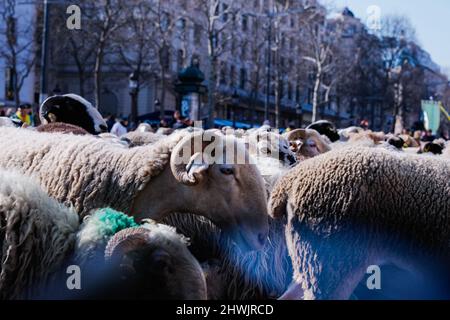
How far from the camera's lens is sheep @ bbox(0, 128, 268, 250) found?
143 inches

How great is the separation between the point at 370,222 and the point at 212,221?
3.11 ft

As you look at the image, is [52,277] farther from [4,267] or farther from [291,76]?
[291,76]

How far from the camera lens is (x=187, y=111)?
16.5m

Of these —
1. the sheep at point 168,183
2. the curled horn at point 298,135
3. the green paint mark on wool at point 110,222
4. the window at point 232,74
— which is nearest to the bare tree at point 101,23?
the window at point 232,74

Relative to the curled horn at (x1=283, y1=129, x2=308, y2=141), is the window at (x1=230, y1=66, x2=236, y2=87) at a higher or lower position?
higher

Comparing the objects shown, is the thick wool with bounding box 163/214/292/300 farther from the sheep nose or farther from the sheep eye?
the sheep eye

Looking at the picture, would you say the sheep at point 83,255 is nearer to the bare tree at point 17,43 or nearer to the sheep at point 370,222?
the sheep at point 370,222

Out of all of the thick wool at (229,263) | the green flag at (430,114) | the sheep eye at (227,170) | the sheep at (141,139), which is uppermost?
the green flag at (430,114)

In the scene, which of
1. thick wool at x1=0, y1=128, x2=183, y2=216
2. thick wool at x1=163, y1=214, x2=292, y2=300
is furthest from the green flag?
thick wool at x1=0, y1=128, x2=183, y2=216

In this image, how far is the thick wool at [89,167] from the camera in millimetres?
3736

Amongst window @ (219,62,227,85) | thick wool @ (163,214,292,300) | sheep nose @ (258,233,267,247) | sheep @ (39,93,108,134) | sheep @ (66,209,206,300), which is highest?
window @ (219,62,227,85)

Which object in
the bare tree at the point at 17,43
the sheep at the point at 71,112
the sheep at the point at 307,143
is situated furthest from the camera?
the bare tree at the point at 17,43

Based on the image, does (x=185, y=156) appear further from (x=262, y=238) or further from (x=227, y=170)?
(x=262, y=238)

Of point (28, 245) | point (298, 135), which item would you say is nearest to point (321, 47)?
point (298, 135)
